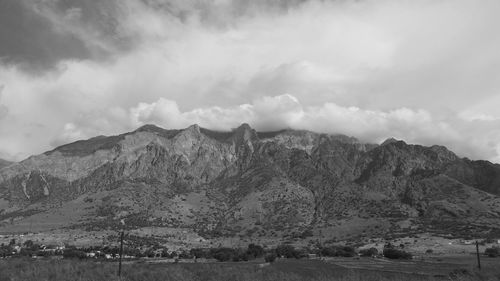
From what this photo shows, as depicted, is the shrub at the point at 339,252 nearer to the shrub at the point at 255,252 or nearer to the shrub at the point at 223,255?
the shrub at the point at 255,252

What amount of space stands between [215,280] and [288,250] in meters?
131

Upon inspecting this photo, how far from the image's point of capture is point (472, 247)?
Answer: 170 meters

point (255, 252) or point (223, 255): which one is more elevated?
point (223, 255)

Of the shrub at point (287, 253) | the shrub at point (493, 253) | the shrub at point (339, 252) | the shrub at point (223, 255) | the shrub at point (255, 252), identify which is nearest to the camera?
the shrub at point (493, 253)

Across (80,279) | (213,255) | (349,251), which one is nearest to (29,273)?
(80,279)

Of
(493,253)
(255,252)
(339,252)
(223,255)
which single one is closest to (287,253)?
(255,252)

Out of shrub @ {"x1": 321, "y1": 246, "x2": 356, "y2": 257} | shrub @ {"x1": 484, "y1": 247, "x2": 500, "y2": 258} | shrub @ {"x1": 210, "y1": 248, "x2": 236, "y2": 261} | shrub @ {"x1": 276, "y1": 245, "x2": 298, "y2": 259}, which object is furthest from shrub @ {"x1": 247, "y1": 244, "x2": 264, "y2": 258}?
shrub @ {"x1": 484, "y1": 247, "x2": 500, "y2": 258}

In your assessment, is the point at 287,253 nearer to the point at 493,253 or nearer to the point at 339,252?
the point at 339,252

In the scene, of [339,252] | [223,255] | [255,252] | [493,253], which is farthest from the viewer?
[255,252]

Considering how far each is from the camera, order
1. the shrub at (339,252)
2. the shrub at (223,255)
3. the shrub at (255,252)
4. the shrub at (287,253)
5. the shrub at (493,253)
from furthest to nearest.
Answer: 1. the shrub at (255,252)
2. the shrub at (339,252)
3. the shrub at (287,253)
4. the shrub at (223,255)
5. the shrub at (493,253)

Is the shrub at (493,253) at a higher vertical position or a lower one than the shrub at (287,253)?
higher

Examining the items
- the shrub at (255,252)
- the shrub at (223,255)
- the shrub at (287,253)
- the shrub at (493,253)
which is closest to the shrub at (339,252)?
the shrub at (287,253)

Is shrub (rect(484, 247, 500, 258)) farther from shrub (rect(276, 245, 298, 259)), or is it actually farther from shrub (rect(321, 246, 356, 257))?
shrub (rect(276, 245, 298, 259))

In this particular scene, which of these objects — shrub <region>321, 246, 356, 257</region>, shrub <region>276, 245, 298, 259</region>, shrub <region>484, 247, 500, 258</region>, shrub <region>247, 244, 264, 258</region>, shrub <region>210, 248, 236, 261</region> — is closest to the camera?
shrub <region>484, 247, 500, 258</region>
